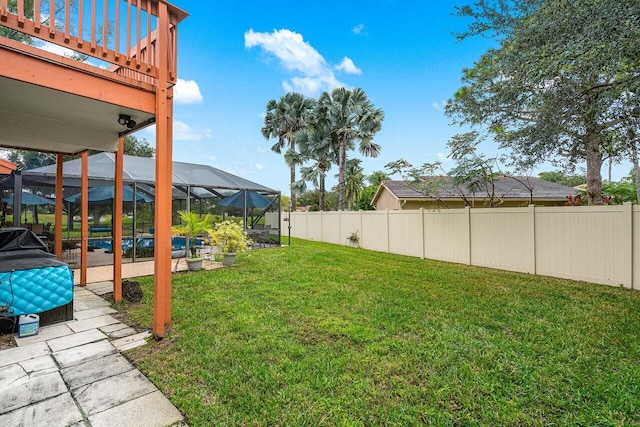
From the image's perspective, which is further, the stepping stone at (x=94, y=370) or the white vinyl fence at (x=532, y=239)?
the white vinyl fence at (x=532, y=239)

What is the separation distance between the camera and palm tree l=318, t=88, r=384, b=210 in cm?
1546

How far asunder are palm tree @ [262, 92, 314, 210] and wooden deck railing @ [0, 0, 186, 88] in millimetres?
14908

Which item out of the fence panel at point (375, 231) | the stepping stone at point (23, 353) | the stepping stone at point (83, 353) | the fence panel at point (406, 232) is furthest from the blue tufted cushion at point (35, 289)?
the fence panel at point (375, 231)

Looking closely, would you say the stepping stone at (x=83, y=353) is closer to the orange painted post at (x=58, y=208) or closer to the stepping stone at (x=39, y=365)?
the stepping stone at (x=39, y=365)

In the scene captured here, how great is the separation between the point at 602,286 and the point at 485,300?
2733mm

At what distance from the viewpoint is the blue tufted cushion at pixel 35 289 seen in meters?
3.54

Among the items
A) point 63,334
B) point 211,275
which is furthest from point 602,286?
point 63,334

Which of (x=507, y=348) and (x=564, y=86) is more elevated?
(x=564, y=86)

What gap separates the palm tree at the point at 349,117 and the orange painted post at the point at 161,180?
12834 millimetres

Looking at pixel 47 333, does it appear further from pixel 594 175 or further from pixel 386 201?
pixel 386 201

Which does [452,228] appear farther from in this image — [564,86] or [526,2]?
[526,2]

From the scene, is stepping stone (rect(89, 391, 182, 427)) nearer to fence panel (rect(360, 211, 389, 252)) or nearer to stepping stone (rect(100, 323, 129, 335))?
stepping stone (rect(100, 323, 129, 335))

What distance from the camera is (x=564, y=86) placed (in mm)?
5047

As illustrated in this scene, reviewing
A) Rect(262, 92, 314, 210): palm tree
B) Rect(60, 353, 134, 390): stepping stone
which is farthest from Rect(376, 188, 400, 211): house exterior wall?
Rect(60, 353, 134, 390): stepping stone
